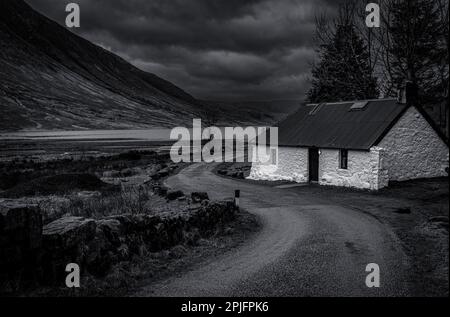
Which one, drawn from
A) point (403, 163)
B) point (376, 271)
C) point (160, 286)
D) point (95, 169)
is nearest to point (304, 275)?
point (376, 271)

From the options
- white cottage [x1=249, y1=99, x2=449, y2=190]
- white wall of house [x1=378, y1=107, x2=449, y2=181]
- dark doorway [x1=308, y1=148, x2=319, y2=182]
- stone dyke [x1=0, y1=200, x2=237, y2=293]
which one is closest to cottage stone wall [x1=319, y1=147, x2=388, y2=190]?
white cottage [x1=249, y1=99, x2=449, y2=190]

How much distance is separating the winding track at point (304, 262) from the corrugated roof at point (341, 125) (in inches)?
388

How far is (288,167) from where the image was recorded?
1222 inches

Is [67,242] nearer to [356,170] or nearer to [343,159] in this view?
[356,170]

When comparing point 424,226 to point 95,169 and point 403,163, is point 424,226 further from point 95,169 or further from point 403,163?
point 95,169

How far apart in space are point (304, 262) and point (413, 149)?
20.3 m

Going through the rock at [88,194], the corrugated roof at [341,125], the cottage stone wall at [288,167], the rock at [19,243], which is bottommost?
the rock at [88,194]

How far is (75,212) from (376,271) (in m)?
12.8

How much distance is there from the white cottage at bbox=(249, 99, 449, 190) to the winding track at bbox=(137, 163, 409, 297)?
8647 mm

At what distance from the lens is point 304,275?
9523 mm

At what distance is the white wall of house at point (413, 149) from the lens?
26.3 m

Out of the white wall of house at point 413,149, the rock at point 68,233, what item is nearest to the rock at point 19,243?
the rock at point 68,233

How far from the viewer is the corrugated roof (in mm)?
26250

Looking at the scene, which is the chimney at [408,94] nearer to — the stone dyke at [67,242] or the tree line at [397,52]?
the tree line at [397,52]
